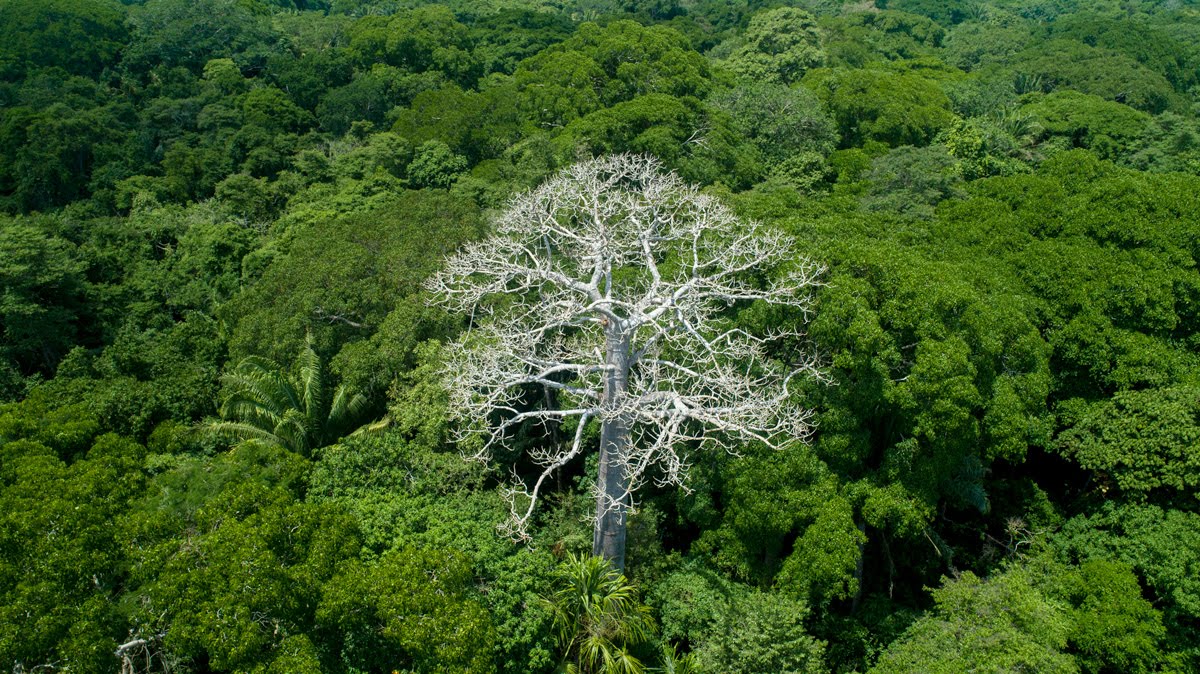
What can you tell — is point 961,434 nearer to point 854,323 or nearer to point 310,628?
point 854,323

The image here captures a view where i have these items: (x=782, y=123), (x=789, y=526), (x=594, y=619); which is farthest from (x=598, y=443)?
(x=782, y=123)

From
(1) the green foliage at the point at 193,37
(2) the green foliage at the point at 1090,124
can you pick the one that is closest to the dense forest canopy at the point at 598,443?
(2) the green foliage at the point at 1090,124

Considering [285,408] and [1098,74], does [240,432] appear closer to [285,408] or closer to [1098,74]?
[285,408]

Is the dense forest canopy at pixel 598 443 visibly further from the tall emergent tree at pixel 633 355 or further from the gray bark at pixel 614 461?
the gray bark at pixel 614 461

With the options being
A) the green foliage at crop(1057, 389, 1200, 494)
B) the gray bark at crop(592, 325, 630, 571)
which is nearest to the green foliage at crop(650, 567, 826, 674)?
Answer: the gray bark at crop(592, 325, 630, 571)

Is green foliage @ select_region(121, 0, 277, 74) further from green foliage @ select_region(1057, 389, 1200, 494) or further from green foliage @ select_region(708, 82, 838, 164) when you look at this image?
green foliage @ select_region(1057, 389, 1200, 494)

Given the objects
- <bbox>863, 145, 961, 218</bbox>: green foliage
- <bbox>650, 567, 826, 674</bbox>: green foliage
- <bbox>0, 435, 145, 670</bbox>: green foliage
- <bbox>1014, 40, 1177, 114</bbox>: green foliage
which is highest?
<bbox>0, 435, 145, 670</bbox>: green foliage
